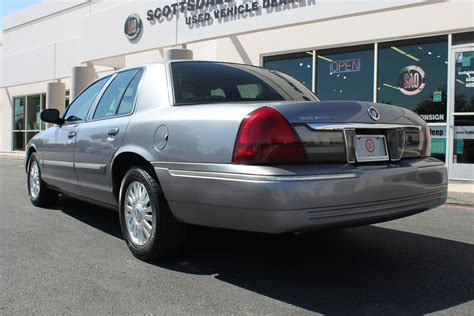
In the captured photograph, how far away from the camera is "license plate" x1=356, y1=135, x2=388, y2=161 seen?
130 inches

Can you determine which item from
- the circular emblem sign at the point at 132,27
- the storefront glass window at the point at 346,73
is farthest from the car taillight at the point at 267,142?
the circular emblem sign at the point at 132,27

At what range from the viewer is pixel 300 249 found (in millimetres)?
4320

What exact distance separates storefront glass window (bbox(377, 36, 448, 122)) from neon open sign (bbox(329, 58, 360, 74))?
21.8 inches

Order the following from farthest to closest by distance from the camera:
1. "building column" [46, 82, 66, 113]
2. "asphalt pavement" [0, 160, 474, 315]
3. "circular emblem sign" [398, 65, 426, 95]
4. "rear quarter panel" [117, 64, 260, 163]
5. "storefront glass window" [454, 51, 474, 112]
Answer: "building column" [46, 82, 66, 113], "circular emblem sign" [398, 65, 426, 95], "storefront glass window" [454, 51, 474, 112], "rear quarter panel" [117, 64, 260, 163], "asphalt pavement" [0, 160, 474, 315]

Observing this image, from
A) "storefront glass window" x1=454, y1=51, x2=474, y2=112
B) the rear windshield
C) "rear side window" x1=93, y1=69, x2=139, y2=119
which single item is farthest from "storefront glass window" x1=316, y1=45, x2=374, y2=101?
"rear side window" x1=93, y1=69, x2=139, y2=119

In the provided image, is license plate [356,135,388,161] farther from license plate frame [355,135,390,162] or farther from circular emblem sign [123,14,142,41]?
circular emblem sign [123,14,142,41]

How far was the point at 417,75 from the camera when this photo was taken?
1020cm

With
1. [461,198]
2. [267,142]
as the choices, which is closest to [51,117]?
[267,142]

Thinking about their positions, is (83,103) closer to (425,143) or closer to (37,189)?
(37,189)

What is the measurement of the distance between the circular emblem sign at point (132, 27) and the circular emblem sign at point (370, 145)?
12.0 metres

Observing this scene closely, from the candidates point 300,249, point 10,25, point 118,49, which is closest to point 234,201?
point 300,249

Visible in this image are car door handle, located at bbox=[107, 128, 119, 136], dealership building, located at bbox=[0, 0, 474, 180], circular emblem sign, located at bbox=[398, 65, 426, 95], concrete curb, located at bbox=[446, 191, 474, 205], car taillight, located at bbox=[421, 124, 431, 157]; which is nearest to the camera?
car taillight, located at bbox=[421, 124, 431, 157]

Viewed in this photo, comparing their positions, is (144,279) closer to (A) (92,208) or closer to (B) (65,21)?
(A) (92,208)

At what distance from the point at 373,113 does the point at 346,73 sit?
8.09 meters
